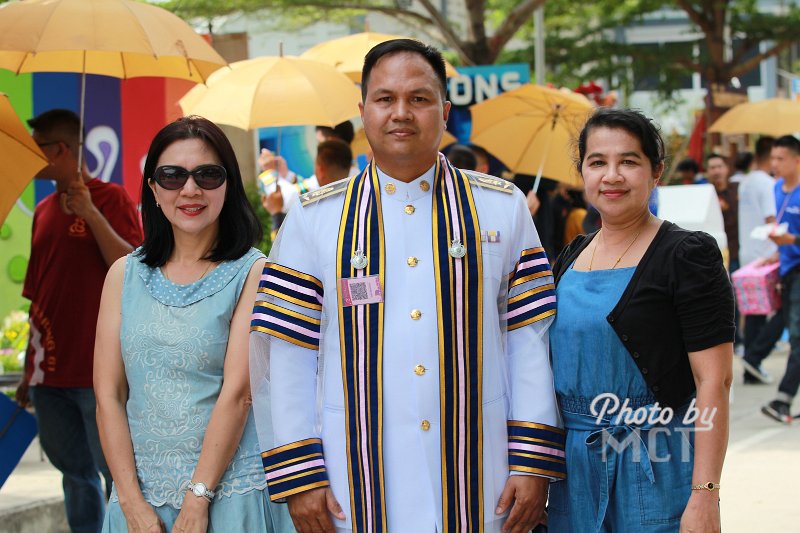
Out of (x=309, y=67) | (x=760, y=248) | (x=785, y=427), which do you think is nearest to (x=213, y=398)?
(x=309, y=67)

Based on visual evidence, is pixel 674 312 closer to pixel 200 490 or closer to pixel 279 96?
pixel 200 490

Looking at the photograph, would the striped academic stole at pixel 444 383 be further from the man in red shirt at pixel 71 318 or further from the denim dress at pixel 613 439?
the man in red shirt at pixel 71 318

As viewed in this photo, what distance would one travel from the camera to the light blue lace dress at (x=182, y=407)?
374cm

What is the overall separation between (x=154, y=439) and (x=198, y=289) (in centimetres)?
48

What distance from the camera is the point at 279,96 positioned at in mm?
7664

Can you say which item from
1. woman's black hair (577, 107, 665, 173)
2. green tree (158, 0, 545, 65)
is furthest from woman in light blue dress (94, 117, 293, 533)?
green tree (158, 0, 545, 65)

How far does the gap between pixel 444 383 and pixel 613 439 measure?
54 centimetres

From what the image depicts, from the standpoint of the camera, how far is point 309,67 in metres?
7.88

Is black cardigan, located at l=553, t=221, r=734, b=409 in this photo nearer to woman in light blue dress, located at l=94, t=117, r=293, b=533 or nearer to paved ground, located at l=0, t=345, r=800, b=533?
woman in light blue dress, located at l=94, t=117, r=293, b=533

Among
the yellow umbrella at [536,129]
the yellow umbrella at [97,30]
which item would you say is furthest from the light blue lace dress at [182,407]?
the yellow umbrella at [536,129]

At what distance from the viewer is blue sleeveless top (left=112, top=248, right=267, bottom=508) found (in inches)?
148

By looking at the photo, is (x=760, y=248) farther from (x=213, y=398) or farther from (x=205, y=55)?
(x=213, y=398)

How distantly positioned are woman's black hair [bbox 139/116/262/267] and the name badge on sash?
549mm

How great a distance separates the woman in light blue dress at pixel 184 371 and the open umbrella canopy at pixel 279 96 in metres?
3.48
